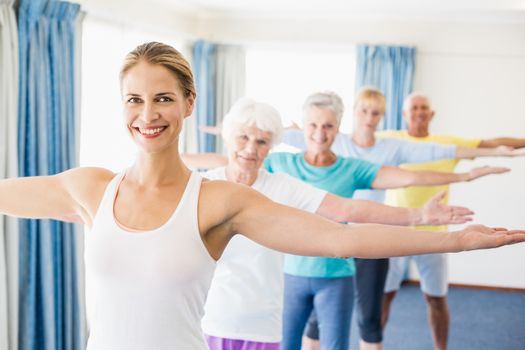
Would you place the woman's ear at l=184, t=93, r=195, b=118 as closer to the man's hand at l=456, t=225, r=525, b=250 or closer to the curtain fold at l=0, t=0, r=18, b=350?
the man's hand at l=456, t=225, r=525, b=250

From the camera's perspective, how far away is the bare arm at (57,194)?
1583 mm

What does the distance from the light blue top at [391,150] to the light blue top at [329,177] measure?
76cm

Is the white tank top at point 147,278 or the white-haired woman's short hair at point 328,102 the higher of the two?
the white-haired woman's short hair at point 328,102

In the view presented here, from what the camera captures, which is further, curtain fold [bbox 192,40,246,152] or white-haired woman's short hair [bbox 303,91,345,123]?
curtain fold [bbox 192,40,246,152]

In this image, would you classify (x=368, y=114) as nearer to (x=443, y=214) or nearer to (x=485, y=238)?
(x=443, y=214)

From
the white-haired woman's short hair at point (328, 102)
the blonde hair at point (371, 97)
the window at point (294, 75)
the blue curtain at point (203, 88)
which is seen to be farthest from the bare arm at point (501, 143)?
the blue curtain at point (203, 88)

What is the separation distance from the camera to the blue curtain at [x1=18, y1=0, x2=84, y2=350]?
3.63 m

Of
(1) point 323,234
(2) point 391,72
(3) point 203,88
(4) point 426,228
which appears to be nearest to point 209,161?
(4) point 426,228

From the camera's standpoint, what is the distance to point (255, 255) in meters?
2.36

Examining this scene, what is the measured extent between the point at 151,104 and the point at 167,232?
26 cm

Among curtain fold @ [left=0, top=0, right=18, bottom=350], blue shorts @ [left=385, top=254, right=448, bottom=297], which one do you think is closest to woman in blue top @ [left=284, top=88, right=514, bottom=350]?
blue shorts @ [left=385, top=254, right=448, bottom=297]

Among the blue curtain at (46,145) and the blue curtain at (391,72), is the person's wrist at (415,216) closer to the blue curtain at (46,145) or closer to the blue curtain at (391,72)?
the blue curtain at (46,145)

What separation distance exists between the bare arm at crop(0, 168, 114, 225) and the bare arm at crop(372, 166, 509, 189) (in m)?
1.70

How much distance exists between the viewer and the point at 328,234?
1.53 meters
